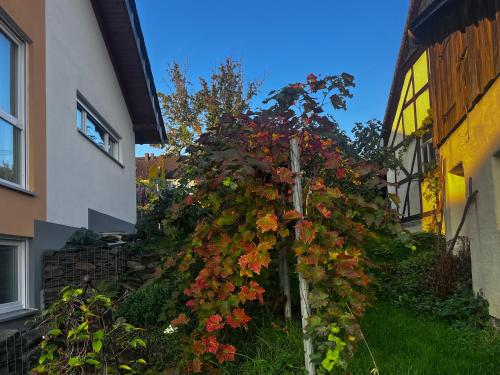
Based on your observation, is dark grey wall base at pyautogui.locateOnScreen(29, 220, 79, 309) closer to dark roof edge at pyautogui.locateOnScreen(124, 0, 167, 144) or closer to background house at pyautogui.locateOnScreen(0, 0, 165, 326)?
background house at pyautogui.locateOnScreen(0, 0, 165, 326)

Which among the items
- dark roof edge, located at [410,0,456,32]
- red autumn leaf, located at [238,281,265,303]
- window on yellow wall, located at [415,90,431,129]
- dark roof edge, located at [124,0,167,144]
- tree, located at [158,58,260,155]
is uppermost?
tree, located at [158,58,260,155]

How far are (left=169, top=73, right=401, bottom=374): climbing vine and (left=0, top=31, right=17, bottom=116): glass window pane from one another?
8.62 ft

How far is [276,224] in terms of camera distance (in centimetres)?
312

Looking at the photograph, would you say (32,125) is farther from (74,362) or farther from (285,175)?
(74,362)

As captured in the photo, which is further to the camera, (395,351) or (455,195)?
(455,195)

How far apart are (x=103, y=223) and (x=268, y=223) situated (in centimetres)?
631

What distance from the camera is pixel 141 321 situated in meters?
5.09

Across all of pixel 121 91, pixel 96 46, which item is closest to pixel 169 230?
pixel 96 46

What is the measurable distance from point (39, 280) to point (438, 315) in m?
4.58

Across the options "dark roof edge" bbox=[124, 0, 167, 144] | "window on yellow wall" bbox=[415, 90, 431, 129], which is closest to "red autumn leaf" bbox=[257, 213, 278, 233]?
"dark roof edge" bbox=[124, 0, 167, 144]

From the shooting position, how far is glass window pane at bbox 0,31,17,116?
17.0 ft

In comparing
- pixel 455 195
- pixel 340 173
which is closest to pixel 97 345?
pixel 340 173

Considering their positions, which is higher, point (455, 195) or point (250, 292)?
point (455, 195)

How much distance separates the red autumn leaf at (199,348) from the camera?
126 inches
